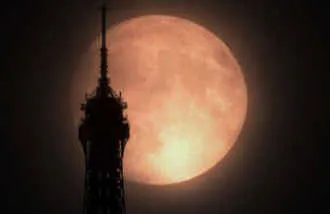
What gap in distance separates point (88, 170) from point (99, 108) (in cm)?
720

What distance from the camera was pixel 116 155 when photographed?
130375mm

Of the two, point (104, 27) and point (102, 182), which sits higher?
point (104, 27)

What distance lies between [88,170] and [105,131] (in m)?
4.86

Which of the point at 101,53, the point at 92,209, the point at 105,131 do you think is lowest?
the point at 92,209

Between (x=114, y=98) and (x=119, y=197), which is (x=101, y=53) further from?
(x=119, y=197)

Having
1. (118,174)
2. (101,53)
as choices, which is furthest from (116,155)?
(101,53)

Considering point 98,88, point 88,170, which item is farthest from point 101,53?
point 88,170

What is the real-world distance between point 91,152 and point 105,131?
9.58 feet

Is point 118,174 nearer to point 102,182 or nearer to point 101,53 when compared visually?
point 102,182

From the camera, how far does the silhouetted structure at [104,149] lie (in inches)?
5108

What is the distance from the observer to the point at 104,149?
130375 mm

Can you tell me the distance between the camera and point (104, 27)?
451ft

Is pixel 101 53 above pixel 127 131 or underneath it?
above

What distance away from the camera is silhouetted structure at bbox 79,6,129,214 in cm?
12975
